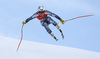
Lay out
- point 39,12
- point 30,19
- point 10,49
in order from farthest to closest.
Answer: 1. point 10,49
2. point 30,19
3. point 39,12

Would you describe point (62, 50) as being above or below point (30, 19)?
below

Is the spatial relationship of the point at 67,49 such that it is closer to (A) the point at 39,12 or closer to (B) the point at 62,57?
(B) the point at 62,57

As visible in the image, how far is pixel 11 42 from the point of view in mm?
9469

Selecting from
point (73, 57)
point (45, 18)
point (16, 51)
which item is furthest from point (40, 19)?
point (73, 57)

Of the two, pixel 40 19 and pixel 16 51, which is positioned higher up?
pixel 40 19

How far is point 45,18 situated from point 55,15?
401 mm

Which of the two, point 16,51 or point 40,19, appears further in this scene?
point 16,51

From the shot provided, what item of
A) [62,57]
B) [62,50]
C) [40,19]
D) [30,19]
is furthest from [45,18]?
[62,50]

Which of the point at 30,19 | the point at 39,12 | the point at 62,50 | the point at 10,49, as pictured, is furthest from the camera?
the point at 62,50

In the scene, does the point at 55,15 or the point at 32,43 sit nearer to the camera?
the point at 55,15

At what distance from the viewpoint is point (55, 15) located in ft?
24.3

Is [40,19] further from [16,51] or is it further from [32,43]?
[32,43]

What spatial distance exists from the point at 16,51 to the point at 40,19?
1.84 meters

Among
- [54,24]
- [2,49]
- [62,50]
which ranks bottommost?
[2,49]
